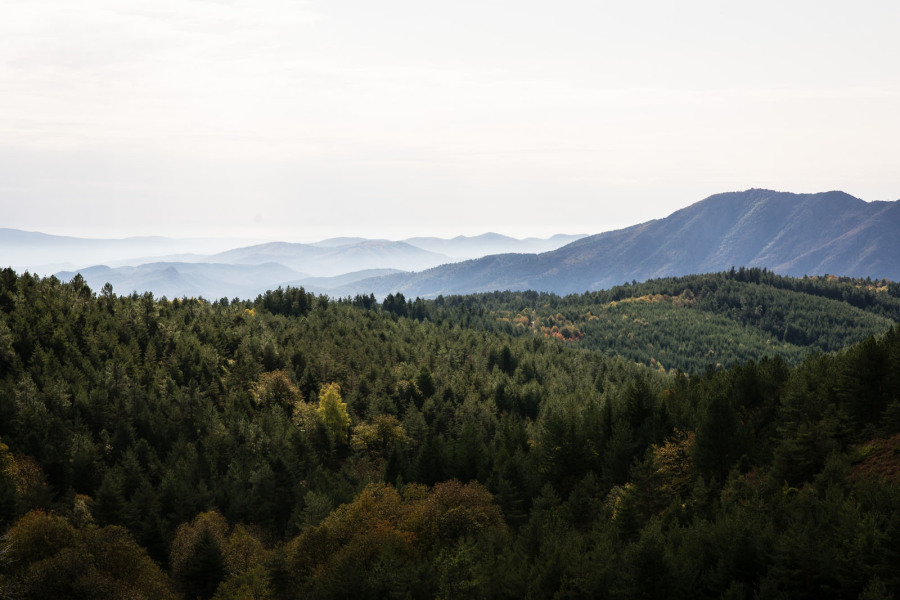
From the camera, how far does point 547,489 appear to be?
225 feet

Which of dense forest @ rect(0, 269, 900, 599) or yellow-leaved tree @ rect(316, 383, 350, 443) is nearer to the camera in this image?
dense forest @ rect(0, 269, 900, 599)

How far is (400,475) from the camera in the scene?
80.7m

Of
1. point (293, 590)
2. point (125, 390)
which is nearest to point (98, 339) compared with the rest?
point (125, 390)

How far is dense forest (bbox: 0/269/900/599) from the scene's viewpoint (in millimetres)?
45500

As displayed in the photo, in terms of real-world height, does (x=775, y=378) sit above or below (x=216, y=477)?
above

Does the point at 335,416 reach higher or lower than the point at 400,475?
higher

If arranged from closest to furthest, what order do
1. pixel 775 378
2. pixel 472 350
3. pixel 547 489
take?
1. pixel 547 489
2. pixel 775 378
3. pixel 472 350

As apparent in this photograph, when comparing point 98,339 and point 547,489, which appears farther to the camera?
point 98,339

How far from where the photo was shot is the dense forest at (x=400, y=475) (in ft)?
149

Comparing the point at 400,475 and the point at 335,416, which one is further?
the point at 335,416

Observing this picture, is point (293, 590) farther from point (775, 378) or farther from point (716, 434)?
point (775, 378)

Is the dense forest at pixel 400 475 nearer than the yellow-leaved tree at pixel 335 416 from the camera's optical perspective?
Yes

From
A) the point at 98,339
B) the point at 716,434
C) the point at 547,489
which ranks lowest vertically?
the point at 547,489

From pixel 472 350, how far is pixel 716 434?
122071 millimetres
